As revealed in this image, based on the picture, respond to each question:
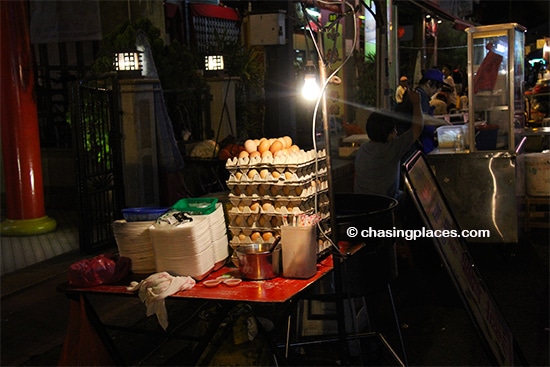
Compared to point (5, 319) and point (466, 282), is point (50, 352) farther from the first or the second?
point (466, 282)

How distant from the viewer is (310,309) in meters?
4.91

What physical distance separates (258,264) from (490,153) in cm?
452

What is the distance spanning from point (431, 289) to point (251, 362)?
3.51 m

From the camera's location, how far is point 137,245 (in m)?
3.84

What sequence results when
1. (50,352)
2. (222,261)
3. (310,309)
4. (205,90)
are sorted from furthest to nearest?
1. (205,90)
2. (50,352)
3. (310,309)
4. (222,261)

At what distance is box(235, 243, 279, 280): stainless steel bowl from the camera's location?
362 centimetres

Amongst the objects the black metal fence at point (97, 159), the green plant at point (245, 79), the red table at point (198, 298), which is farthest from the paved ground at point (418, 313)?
the green plant at point (245, 79)

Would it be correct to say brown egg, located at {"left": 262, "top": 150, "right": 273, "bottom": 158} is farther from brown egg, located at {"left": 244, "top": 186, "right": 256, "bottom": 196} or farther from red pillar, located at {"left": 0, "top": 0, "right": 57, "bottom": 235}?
red pillar, located at {"left": 0, "top": 0, "right": 57, "bottom": 235}

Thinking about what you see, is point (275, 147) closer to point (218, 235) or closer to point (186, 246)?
point (218, 235)

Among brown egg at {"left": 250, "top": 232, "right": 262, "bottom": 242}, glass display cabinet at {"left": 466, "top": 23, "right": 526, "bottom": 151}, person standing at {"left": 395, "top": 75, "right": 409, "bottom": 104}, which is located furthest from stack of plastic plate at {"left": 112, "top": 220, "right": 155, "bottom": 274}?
person standing at {"left": 395, "top": 75, "right": 409, "bottom": 104}

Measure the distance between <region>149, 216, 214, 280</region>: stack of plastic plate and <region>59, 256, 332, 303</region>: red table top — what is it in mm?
107

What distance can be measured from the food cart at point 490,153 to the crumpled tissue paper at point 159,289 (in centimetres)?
467

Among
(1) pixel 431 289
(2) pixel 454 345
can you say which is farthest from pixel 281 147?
(1) pixel 431 289

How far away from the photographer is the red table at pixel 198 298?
11.0 ft
